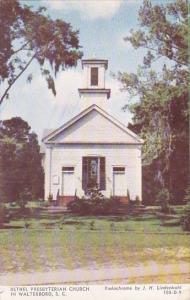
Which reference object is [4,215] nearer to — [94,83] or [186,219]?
[94,83]

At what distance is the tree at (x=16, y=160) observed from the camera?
3234mm

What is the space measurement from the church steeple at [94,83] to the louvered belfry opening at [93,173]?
0.39 metres

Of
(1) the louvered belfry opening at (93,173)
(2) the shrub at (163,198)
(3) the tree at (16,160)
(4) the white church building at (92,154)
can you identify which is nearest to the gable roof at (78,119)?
(4) the white church building at (92,154)

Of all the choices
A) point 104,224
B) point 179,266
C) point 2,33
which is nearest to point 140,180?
point 104,224

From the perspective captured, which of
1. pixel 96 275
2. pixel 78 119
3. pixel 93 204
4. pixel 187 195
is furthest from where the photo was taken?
pixel 78 119

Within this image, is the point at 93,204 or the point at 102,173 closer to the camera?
the point at 93,204

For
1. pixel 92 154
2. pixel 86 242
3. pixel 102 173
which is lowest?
pixel 86 242

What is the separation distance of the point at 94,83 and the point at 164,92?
19.0 inches

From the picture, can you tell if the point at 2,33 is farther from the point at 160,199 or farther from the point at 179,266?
the point at 179,266

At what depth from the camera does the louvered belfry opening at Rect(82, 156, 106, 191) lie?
332 centimetres

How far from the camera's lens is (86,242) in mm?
Answer: 3283

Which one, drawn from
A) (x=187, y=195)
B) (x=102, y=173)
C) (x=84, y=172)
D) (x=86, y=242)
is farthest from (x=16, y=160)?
(x=187, y=195)

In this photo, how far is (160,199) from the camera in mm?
3273

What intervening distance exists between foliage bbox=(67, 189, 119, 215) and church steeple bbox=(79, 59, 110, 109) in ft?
2.10
